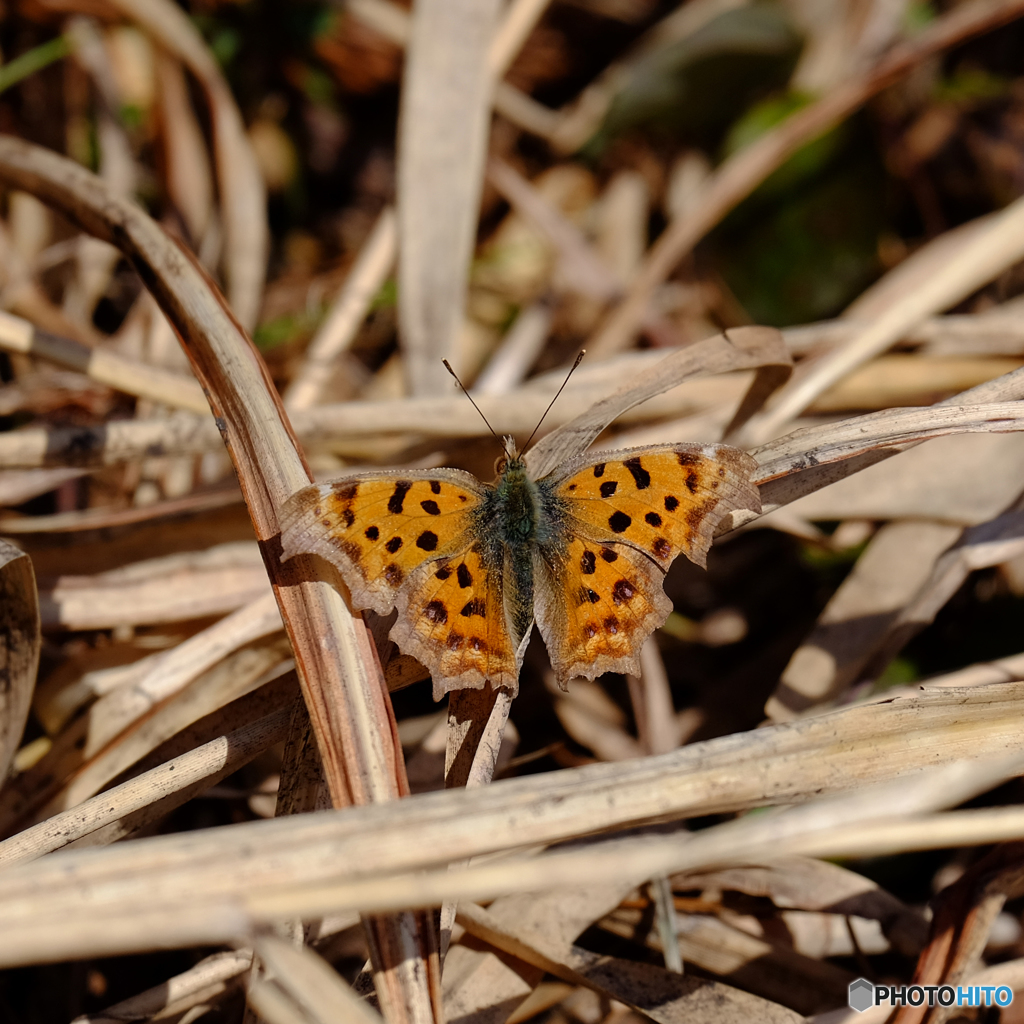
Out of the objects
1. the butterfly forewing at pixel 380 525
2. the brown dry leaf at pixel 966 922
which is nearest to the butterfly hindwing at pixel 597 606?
the butterfly forewing at pixel 380 525

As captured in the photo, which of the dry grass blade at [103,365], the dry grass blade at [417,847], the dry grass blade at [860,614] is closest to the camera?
the dry grass blade at [417,847]

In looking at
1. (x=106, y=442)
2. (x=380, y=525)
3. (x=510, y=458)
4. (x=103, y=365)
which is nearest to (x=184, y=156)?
(x=103, y=365)

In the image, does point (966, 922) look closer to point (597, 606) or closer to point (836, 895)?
point (836, 895)

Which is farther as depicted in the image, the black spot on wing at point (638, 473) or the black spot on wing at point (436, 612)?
the black spot on wing at point (638, 473)

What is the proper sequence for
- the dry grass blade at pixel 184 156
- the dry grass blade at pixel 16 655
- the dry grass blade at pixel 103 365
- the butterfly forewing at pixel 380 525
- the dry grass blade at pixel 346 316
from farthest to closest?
the dry grass blade at pixel 184 156, the dry grass blade at pixel 346 316, the dry grass blade at pixel 103 365, the dry grass blade at pixel 16 655, the butterfly forewing at pixel 380 525

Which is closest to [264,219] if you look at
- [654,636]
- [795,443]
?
[654,636]

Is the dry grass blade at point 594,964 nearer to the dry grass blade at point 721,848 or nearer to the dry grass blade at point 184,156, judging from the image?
the dry grass blade at point 721,848

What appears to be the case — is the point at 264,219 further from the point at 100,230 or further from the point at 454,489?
the point at 454,489
